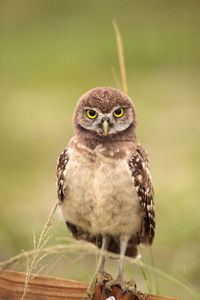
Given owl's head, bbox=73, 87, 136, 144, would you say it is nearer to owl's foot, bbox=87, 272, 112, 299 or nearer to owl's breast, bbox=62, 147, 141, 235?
owl's breast, bbox=62, 147, 141, 235

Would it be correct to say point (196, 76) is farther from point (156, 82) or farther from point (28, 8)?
point (28, 8)

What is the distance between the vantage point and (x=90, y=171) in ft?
11.6

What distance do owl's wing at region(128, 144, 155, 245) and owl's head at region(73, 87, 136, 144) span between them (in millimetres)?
152

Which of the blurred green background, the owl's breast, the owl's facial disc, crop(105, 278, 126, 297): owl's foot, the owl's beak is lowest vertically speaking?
crop(105, 278, 126, 297): owl's foot

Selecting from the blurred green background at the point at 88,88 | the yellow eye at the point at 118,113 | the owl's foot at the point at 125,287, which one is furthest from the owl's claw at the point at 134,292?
the yellow eye at the point at 118,113

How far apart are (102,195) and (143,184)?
0.28 meters

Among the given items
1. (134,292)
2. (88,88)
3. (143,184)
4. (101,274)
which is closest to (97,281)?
(101,274)

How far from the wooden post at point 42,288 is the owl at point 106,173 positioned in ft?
1.68

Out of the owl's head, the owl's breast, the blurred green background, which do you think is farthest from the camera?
the blurred green background

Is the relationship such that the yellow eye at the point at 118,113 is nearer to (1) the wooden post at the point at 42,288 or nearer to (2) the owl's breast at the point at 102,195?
(2) the owl's breast at the point at 102,195

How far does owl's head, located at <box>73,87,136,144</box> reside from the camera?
3.39 meters

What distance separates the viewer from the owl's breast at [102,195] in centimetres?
351

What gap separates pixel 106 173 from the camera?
11.5ft

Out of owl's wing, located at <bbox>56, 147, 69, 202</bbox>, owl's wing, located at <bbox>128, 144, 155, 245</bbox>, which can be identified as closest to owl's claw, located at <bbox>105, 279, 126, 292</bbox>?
owl's wing, located at <bbox>128, 144, 155, 245</bbox>
